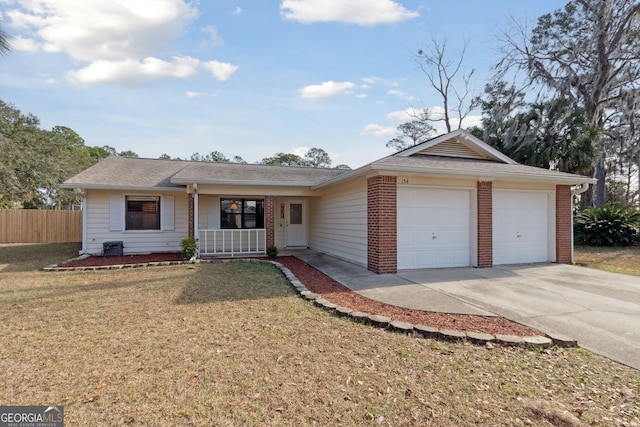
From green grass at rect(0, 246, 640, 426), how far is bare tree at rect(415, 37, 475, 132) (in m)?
23.5

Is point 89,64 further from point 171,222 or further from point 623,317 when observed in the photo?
point 623,317

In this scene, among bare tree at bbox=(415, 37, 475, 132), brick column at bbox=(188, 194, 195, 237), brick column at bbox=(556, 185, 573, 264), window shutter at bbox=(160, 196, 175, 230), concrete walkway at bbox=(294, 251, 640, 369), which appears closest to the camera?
concrete walkway at bbox=(294, 251, 640, 369)

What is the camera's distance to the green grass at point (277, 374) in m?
2.39

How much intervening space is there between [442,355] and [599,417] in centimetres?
127

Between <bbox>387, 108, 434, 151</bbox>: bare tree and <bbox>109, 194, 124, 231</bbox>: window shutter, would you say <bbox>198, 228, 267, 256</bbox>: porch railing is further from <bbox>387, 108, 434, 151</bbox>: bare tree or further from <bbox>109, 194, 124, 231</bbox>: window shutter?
<bbox>387, 108, 434, 151</bbox>: bare tree

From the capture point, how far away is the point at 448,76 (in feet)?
76.5

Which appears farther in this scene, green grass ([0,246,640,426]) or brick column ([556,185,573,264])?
brick column ([556,185,573,264])

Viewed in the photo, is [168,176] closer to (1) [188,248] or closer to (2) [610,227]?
(1) [188,248]

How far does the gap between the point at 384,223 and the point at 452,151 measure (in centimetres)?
402

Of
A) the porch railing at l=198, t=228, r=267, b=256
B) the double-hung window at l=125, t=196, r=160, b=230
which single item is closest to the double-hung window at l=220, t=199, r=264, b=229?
the porch railing at l=198, t=228, r=267, b=256

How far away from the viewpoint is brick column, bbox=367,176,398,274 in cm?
732

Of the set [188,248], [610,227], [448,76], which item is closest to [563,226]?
[610,227]

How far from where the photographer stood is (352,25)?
1057 centimetres

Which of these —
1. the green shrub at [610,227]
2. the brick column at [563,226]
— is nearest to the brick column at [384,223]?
the brick column at [563,226]
